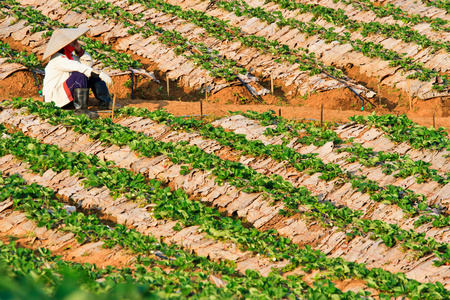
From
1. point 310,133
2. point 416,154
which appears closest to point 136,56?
point 310,133

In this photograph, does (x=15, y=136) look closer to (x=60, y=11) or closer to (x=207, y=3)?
(x=60, y=11)

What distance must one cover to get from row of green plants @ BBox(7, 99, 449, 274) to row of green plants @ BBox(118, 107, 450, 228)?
1.84ft

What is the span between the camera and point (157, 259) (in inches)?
219

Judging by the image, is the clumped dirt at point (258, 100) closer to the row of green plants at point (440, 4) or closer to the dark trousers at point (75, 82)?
the dark trousers at point (75, 82)

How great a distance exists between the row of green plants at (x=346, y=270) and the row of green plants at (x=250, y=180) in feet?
2.25

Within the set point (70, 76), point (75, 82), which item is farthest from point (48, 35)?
point (75, 82)

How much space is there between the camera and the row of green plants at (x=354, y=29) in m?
12.7

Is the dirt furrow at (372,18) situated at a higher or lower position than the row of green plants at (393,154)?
higher

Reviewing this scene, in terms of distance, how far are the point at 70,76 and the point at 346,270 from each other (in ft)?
21.7

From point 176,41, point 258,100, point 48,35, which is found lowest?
A: point 258,100

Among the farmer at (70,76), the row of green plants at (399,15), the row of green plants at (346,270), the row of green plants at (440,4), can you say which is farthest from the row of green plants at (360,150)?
the row of green plants at (440,4)

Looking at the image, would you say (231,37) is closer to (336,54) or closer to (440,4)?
(336,54)

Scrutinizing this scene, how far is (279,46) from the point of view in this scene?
549 inches

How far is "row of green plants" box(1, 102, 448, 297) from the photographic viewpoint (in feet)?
16.9
